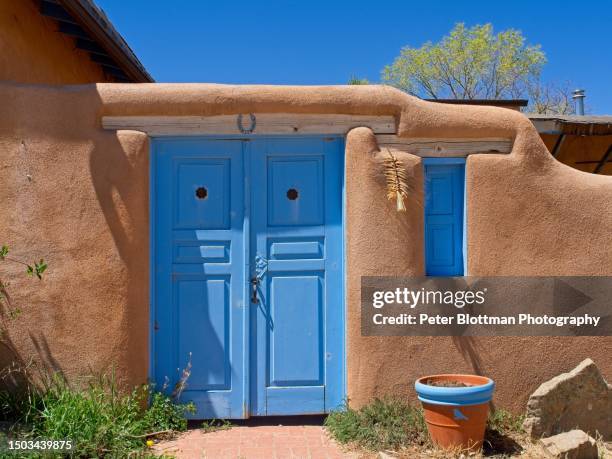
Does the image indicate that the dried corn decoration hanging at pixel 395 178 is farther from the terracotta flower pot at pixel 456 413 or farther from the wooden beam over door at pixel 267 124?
the terracotta flower pot at pixel 456 413

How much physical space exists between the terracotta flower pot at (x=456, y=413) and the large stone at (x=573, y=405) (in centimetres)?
48

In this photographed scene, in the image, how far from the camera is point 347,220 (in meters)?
4.88

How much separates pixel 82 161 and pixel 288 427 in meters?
2.70

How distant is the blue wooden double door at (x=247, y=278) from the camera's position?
4.95 metres

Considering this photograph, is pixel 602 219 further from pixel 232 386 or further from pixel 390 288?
pixel 232 386

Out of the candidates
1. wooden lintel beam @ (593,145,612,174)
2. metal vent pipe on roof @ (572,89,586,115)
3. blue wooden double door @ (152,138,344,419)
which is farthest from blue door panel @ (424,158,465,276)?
metal vent pipe on roof @ (572,89,586,115)

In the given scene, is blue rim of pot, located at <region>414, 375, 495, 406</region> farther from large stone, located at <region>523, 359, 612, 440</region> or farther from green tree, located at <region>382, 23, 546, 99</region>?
green tree, located at <region>382, 23, 546, 99</region>

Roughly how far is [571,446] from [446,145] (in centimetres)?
247

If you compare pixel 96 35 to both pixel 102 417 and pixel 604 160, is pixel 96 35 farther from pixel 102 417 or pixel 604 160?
pixel 604 160

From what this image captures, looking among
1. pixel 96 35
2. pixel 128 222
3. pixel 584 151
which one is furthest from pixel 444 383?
pixel 584 151

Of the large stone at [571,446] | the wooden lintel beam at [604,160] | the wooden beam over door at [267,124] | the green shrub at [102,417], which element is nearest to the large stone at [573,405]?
the large stone at [571,446]

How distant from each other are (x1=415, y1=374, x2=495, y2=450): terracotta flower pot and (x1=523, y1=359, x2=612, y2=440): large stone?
0.48 metres

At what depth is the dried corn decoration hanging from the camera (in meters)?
4.80

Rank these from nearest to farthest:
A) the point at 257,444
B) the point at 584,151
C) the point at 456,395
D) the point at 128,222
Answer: the point at 456,395
the point at 257,444
the point at 128,222
the point at 584,151
